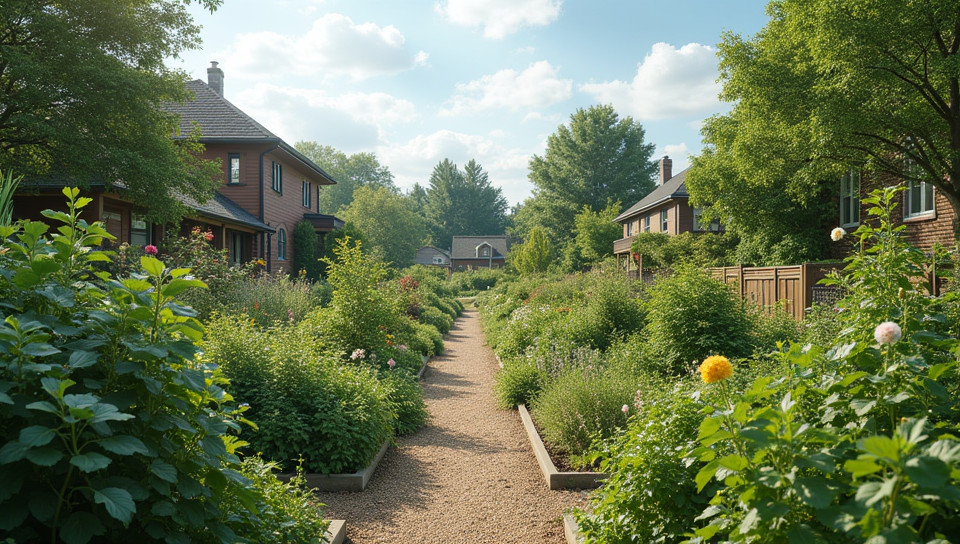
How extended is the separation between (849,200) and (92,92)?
66.4ft

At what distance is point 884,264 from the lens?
2.99 meters

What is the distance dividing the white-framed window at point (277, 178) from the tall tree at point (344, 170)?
202 ft

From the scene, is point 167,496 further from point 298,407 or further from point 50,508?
point 298,407

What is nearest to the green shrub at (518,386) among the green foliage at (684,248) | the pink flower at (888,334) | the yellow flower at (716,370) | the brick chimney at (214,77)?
the yellow flower at (716,370)

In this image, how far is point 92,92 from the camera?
12.0 metres

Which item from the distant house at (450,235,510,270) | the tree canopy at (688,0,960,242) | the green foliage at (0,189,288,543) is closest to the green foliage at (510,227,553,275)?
the tree canopy at (688,0,960,242)

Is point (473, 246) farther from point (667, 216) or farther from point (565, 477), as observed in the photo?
point (565, 477)

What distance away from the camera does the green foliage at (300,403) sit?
18.5 feet

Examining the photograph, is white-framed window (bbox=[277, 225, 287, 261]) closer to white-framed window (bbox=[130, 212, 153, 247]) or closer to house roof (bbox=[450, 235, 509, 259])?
white-framed window (bbox=[130, 212, 153, 247])

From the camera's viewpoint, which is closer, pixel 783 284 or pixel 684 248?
pixel 783 284

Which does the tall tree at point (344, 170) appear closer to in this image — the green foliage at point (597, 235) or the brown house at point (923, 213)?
the green foliage at point (597, 235)

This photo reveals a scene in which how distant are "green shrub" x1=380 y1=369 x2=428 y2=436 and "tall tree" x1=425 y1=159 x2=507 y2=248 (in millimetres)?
80341

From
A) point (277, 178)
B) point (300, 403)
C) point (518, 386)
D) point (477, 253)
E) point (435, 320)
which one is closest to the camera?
point (300, 403)


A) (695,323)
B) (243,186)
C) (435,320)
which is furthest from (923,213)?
(243,186)
